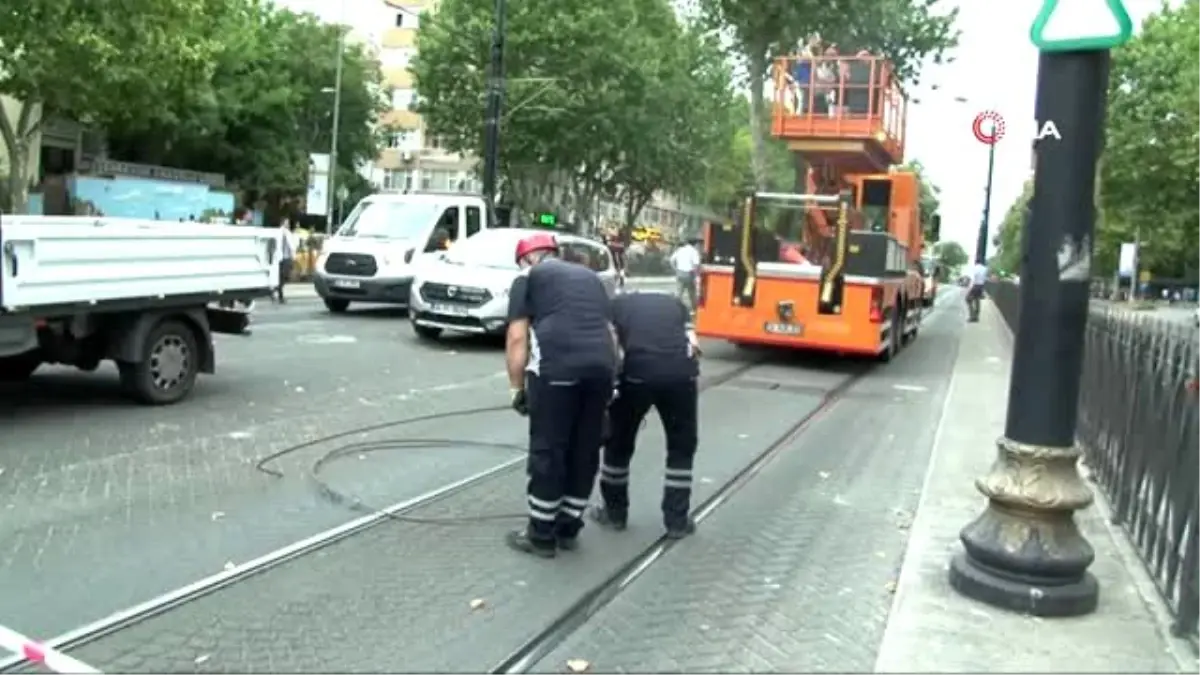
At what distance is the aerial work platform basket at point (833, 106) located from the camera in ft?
61.4

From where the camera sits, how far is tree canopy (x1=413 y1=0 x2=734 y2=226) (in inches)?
1700

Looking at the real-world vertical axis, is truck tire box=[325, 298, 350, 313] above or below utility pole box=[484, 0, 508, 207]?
below

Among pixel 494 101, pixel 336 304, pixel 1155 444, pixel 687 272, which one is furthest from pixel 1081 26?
pixel 494 101

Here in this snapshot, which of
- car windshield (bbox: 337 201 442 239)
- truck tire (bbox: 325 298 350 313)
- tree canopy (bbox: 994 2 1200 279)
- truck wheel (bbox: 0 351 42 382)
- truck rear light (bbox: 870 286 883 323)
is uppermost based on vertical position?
tree canopy (bbox: 994 2 1200 279)

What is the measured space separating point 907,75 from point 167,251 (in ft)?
106

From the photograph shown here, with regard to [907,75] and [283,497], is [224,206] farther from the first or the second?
[283,497]

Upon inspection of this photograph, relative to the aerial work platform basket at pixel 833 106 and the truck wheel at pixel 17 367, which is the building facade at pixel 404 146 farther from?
the truck wheel at pixel 17 367

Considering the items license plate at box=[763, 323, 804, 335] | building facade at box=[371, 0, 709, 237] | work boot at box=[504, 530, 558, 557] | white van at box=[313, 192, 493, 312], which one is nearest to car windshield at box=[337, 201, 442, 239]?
white van at box=[313, 192, 493, 312]

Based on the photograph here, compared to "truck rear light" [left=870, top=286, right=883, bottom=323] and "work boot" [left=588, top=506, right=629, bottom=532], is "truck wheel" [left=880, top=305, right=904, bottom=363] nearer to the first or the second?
"truck rear light" [left=870, top=286, right=883, bottom=323]

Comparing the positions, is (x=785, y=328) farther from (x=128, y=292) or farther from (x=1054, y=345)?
(x=1054, y=345)

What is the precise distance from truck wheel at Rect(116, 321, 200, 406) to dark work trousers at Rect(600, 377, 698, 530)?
4828 mm

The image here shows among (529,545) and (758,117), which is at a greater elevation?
(758,117)

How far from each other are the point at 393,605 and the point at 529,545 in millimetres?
1057

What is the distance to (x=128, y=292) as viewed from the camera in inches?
361
